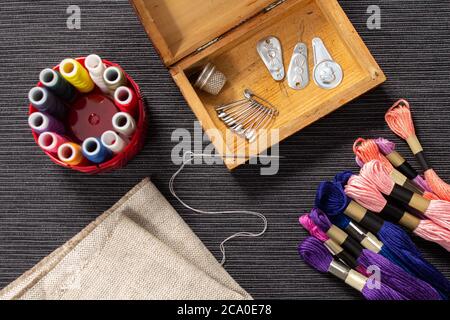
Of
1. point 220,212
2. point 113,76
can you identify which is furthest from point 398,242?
point 113,76

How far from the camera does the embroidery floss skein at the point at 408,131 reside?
3.85ft

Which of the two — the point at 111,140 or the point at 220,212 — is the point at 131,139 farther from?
the point at 220,212

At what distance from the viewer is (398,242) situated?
1137 millimetres

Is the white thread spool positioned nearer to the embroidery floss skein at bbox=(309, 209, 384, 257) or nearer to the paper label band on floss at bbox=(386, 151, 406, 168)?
the embroidery floss skein at bbox=(309, 209, 384, 257)

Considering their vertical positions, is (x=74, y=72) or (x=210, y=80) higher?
(x=74, y=72)

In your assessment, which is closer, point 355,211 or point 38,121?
point 38,121

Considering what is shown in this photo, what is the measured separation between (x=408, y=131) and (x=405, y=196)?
170 millimetres

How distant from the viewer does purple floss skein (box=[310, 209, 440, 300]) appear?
112cm

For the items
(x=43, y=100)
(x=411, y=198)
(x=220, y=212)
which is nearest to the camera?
(x=43, y=100)

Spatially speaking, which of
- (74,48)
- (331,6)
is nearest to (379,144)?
(331,6)

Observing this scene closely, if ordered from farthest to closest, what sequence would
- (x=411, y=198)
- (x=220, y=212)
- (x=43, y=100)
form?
(x=220, y=212) < (x=411, y=198) < (x=43, y=100)

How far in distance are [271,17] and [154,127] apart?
399 mm

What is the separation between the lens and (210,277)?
44.6 inches

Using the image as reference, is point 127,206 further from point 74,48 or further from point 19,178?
point 74,48
